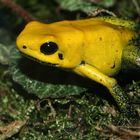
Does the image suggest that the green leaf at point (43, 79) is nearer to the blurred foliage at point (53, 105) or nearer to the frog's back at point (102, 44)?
the blurred foliage at point (53, 105)

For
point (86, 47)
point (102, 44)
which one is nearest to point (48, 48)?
point (86, 47)

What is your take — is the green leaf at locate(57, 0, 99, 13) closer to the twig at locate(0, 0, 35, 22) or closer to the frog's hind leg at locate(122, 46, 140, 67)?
the twig at locate(0, 0, 35, 22)

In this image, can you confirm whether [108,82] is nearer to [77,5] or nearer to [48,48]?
[48,48]

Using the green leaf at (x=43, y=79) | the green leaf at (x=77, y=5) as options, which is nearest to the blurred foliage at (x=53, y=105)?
the green leaf at (x=43, y=79)

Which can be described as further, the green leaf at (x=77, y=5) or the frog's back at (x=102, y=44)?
the green leaf at (x=77, y=5)

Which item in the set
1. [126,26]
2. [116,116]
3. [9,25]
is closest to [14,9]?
[9,25]

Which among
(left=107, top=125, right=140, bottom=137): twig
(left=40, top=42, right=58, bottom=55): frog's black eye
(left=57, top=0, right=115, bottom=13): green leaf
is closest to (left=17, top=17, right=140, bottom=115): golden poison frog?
(left=40, top=42, right=58, bottom=55): frog's black eye

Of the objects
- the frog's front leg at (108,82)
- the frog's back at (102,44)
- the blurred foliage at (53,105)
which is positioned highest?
the frog's back at (102,44)

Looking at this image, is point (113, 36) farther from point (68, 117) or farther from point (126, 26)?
point (68, 117)
